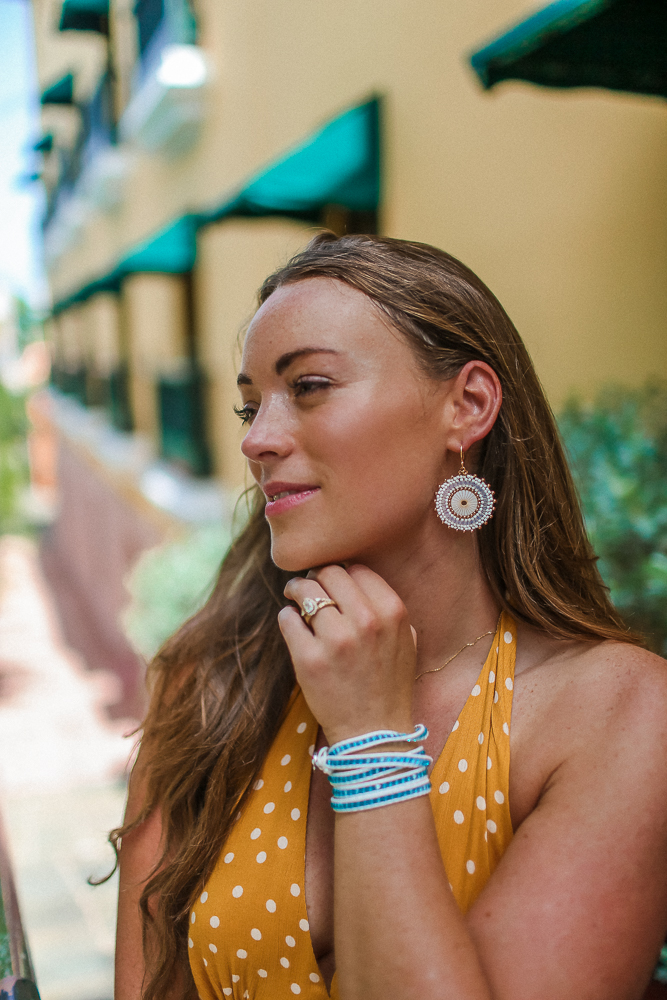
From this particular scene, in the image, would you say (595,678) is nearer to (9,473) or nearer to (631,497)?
(631,497)

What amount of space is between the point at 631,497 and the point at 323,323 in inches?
55.2

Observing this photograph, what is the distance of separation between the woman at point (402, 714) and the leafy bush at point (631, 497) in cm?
67

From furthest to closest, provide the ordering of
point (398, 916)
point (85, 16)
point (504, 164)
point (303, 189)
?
point (85, 16) → point (303, 189) → point (504, 164) → point (398, 916)

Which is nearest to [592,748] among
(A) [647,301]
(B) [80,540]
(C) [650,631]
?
(C) [650,631]

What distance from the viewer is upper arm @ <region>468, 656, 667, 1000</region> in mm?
1199

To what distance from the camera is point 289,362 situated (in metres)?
1.51

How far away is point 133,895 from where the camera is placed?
1.69 m

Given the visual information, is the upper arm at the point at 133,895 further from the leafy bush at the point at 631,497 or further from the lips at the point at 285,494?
the leafy bush at the point at 631,497

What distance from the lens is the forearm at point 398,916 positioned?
118 cm

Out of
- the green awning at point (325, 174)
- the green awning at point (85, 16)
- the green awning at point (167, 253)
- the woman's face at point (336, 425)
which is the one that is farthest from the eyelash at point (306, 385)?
the green awning at point (85, 16)

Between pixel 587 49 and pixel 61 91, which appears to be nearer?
pixel 587 49

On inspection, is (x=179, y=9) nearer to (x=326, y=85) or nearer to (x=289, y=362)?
(x=326, y=85)

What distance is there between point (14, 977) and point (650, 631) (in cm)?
172

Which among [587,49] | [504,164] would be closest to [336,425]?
[587,49]
